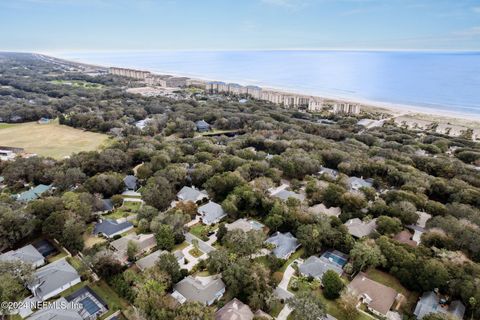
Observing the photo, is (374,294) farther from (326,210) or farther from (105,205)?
(105,205)

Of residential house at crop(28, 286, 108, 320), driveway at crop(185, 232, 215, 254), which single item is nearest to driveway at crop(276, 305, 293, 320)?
driveway at crop(185, 232, 215, 254)

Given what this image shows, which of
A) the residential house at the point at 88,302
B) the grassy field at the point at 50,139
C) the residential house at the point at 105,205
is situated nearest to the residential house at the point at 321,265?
the residential house at the point at 88,302

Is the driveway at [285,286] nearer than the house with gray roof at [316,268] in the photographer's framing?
Yes

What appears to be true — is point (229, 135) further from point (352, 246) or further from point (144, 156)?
point (352, 246)

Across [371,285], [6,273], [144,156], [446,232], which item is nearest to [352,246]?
[371,285]

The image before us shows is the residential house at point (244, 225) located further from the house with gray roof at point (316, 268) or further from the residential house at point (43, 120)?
the residential house at point (43, 120)

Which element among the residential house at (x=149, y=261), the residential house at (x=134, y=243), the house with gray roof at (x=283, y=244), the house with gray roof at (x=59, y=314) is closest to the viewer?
the house with gray roof at (x=59, y=314)

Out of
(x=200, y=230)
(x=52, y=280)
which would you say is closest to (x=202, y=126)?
(x=200, y=230)
